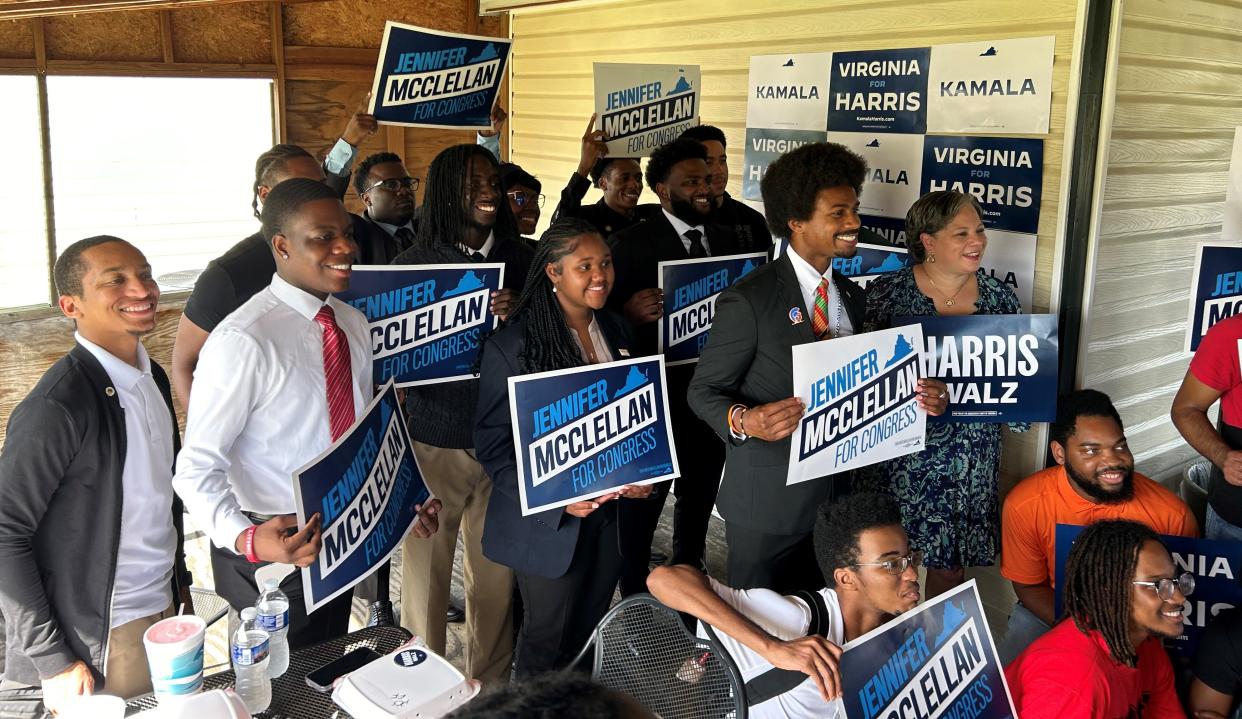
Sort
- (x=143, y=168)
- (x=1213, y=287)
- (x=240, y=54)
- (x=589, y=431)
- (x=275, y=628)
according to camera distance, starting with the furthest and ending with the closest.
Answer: (x=240, y=54), (x=143, y=168), (x=1213, y=287), (x=589, y=431), (x=275, y=628)

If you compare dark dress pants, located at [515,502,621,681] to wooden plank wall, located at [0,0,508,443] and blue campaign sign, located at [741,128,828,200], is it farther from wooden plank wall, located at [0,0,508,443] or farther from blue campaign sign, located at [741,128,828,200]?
wooden plank wall, located at [0,0,508,443]

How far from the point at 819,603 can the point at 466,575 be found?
4.92 feet

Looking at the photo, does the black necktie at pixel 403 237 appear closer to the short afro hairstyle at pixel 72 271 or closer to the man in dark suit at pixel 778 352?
the man in dark suit at pixel 778 352

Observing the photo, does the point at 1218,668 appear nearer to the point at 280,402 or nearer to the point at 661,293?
the point at 661,293

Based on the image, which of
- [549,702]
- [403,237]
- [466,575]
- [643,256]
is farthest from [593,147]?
[549,702]

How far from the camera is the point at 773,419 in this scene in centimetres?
317

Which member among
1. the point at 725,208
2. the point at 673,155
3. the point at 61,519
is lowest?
the point at 61,519

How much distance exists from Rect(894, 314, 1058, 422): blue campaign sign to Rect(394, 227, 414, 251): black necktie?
6.90 feet

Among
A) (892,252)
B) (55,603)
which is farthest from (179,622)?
(892,252)

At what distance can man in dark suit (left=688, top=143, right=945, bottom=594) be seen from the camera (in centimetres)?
332

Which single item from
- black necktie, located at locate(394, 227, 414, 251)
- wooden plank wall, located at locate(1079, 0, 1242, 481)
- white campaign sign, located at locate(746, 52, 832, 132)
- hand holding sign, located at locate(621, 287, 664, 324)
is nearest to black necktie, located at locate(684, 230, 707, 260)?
hand holding sign, located at locate(621, 287, 664, 324)

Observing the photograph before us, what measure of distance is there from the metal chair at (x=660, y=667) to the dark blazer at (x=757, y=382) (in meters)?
0.76

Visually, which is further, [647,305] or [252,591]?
[647,305]

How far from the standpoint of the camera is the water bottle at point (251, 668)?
7.48 feet
